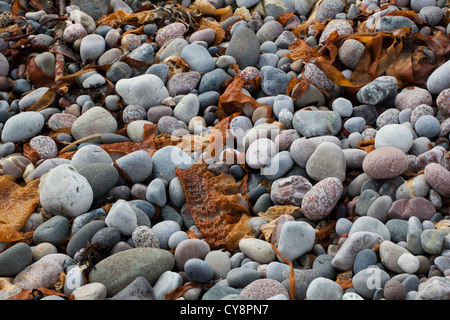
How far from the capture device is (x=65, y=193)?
3139 millimetres

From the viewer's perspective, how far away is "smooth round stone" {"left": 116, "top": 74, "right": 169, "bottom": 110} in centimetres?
415

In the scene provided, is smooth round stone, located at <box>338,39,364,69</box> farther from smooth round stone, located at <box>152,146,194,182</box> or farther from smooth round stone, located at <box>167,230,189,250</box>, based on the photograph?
smooth round stone, located at <box>167,230,189,250</box>

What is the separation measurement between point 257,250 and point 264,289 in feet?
1.28

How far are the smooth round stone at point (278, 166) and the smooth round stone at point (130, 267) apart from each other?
970 millimetres

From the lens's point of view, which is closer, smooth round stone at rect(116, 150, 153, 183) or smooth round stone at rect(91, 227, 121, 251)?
smooth round stone at rect(91, 227, 121, 251)

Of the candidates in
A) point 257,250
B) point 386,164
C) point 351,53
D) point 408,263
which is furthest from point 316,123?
point 408,263

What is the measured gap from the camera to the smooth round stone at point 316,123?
12.1ft

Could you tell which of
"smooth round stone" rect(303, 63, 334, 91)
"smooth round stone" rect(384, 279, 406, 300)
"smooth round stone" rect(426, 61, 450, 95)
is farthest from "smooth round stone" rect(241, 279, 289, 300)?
"smooth round stone" rect(426, 61, 450, 95)

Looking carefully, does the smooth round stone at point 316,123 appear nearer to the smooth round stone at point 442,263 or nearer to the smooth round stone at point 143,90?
the smooth round stone at point 143,90

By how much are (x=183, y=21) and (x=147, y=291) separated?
319cm

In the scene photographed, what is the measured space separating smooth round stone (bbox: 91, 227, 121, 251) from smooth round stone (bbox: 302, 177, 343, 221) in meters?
1.13

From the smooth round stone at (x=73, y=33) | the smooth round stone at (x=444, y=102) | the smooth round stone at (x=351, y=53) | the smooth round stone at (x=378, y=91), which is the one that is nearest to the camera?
the smooth round stone at (x=444, y=102)

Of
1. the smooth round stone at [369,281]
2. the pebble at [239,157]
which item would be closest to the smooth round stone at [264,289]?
the pebble at [239,157]

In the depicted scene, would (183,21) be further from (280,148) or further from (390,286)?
(390,286)
